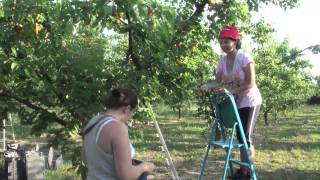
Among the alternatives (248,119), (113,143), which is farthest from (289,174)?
(113,143)

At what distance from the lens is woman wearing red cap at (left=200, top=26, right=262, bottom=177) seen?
4.96 m

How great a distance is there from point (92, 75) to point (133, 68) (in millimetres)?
498

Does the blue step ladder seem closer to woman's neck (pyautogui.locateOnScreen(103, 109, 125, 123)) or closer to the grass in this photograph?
the grass

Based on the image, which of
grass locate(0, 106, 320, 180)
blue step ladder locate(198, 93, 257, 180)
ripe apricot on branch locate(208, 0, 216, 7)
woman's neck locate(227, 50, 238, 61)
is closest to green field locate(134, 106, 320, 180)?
grass locate(0, 106, 320, 180)

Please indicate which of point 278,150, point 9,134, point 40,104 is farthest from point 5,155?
point 9,134

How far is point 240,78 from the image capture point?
16.6ft

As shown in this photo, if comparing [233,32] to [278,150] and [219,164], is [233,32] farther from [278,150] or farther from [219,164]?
[278,150]

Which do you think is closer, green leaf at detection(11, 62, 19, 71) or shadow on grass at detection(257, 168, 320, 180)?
green leaf at detection(11, 62, 19, 71)

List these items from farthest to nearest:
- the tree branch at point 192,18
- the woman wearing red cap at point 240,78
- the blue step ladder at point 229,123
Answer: the tree branch at point 192,18, the woman wearing red cap at point 240,78, the blue step ladder at point 229,123

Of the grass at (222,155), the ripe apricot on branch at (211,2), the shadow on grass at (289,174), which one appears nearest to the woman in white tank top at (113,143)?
the grass at (222,155)

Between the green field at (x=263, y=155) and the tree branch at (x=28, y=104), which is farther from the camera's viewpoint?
the green field at (x=263, y=155)

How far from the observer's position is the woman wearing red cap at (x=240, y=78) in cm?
496

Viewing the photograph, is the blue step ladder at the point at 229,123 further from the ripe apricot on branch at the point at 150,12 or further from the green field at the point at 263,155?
the green field at the point at 263,155

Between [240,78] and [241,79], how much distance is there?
14 mm
